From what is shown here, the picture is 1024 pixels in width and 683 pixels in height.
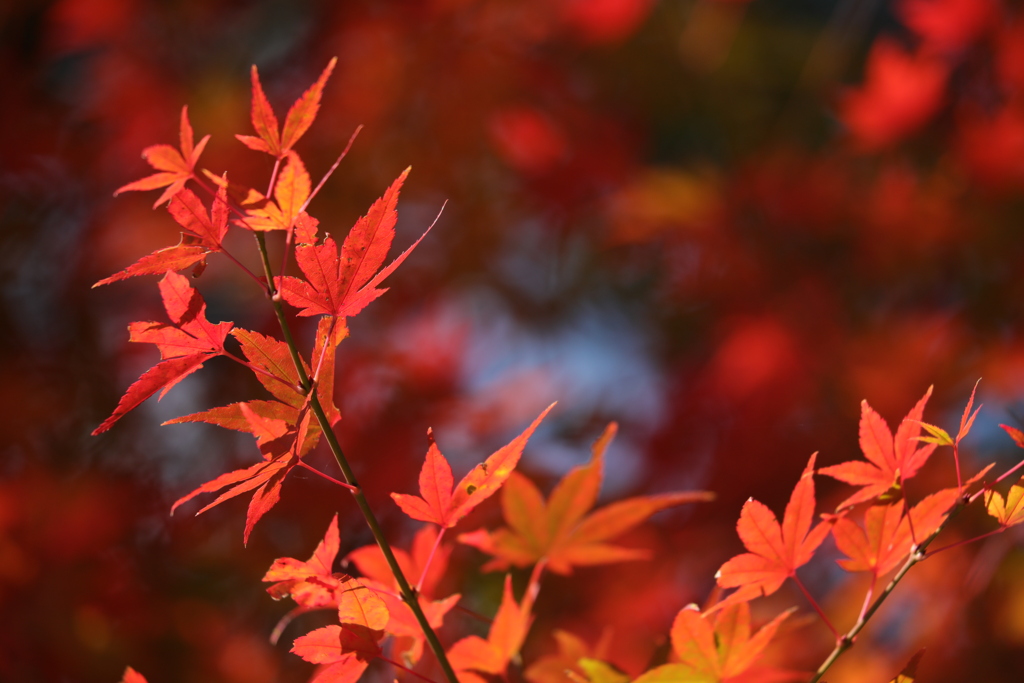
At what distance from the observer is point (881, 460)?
27cm

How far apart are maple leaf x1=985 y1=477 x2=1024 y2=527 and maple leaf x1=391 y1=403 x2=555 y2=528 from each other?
0.57 feet

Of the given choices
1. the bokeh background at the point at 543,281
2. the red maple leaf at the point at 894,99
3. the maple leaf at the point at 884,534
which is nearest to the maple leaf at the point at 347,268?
the maple leaf at the point at 884,534

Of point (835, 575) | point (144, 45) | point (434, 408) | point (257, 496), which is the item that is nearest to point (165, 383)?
point (257, 496)

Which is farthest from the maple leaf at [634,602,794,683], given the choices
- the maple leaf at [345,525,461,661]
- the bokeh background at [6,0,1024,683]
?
the bokeh background at [6,0,1024,683]

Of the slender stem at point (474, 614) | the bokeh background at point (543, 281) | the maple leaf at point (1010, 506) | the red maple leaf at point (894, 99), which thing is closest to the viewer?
the maple leaf at point (1010, 506)

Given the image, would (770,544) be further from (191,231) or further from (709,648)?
(191,231)

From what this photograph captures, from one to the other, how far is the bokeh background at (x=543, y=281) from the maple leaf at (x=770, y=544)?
0.65 m

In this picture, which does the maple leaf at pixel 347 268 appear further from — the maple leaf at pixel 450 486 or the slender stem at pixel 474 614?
the slender stem at pixel 474 614

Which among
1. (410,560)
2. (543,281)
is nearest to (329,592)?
(410,560)

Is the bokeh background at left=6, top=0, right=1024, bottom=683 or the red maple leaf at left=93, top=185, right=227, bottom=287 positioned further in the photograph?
the bokeh background at left=6, top=0, right=1024, bottom=683

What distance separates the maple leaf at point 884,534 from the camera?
27 cm

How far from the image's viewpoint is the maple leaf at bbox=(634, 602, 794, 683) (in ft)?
0.97

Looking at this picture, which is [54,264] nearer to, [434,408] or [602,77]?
[434,408]

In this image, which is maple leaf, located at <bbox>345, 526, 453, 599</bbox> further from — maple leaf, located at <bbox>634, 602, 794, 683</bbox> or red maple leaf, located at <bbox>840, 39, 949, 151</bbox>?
red maple leaf, located at <bbox>840, 39, 949, 151</bbox>
